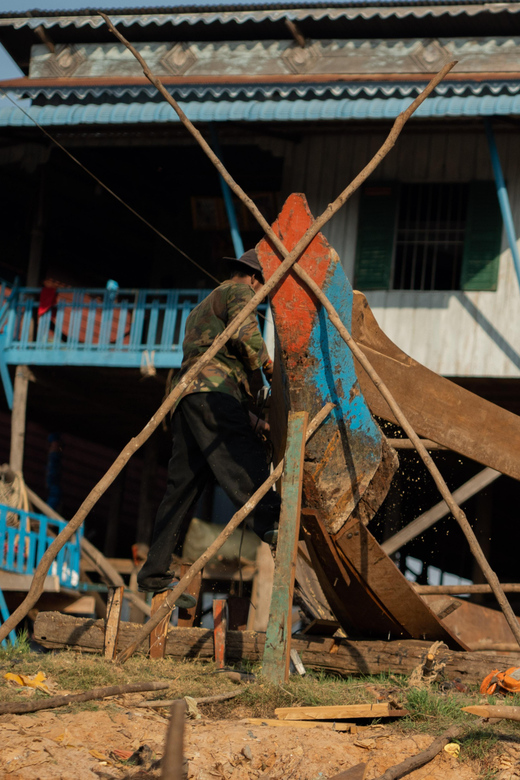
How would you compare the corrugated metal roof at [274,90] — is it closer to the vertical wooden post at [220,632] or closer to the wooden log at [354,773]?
the vertical wooden post at [220,632]

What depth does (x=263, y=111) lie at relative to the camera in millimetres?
10016

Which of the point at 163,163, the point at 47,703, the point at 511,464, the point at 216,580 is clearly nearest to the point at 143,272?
the point at 163,163

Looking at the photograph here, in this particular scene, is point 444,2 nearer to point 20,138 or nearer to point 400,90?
point 400,90

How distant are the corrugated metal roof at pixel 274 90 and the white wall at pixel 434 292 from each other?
3.48ft

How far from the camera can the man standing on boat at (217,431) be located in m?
5.23

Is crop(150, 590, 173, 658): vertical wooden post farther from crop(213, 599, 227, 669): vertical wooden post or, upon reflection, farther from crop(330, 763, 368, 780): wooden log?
crop(330, 763, 368, 780): wooden log

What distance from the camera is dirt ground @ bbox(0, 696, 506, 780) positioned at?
3.40m

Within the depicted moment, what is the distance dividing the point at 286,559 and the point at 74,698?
127cm

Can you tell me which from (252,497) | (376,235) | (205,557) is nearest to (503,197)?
(376,235)

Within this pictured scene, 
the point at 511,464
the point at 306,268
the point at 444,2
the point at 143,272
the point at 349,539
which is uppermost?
the point at 444,2

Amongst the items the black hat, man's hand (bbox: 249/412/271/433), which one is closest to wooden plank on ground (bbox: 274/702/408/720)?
man's hand (bbox: 249/412/271/433)

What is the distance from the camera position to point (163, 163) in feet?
39.5

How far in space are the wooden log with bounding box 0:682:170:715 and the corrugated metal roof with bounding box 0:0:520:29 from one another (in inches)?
357

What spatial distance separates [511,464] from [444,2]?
7.27 meters
